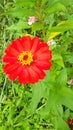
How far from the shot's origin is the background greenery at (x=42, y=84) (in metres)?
1.15

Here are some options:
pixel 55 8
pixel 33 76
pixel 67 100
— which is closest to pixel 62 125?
pixel 67 100

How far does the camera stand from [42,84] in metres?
1.13

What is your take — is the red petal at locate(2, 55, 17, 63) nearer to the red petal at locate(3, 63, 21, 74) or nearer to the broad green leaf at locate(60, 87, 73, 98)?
the red petal at locate(3, 63, 21, 74)

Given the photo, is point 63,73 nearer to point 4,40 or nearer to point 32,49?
point 32,49

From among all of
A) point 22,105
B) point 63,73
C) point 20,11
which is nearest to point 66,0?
point 20,11

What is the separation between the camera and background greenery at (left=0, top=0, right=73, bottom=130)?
1.15 m

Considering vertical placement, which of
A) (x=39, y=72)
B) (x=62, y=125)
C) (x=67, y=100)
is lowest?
(x=62, y=125)

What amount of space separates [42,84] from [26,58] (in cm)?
11

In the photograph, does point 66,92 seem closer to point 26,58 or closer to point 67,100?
point 67,100

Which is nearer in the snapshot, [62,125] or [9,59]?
[9,59]

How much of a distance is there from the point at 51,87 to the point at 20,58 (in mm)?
156

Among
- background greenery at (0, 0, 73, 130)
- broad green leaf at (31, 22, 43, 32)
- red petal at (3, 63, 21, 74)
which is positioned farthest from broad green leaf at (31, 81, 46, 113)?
broad green leaf at (31, 22, 43, 32)

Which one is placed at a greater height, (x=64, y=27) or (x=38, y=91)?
(x=64, y=27)

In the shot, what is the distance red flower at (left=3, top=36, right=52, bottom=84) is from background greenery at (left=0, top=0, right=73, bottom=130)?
8 centimetres
